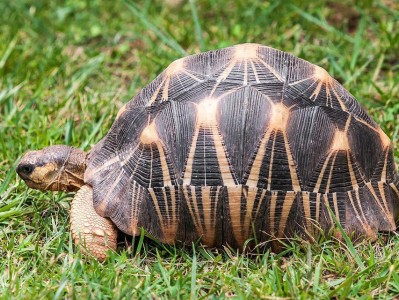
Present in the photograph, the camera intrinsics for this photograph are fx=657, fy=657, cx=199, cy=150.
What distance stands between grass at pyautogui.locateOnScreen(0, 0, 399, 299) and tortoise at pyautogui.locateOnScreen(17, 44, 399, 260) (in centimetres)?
13

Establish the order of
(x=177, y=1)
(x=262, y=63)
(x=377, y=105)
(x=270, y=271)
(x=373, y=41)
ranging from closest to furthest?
(x=270, y=271) → (x=262, y=63) → (x=377, y=105) → (x=373, y=41) → (x=177, y=1)

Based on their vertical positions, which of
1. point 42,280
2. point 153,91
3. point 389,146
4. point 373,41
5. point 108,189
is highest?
point 373,41

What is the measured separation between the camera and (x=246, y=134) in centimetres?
312

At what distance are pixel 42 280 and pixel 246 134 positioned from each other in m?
1.17

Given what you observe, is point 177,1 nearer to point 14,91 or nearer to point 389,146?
point 14,91

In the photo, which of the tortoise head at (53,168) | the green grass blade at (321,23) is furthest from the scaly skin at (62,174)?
the green grass blade at (321,23)

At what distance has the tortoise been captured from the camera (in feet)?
10.2

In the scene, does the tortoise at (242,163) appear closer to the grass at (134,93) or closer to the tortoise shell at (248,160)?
the tortoise shell at (248,160)

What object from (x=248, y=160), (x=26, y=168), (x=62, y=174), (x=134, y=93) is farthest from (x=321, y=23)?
(x=26, y=168)

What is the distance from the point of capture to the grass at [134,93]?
2977mm

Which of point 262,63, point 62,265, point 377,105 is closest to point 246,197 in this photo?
point 262,63

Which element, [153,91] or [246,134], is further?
[153,91]

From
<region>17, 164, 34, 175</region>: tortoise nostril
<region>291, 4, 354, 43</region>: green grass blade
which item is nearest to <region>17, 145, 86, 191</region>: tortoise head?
<region>17, 164, 34, 175</region>: tortoise nostril

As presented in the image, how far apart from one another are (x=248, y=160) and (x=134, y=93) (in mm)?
1884
